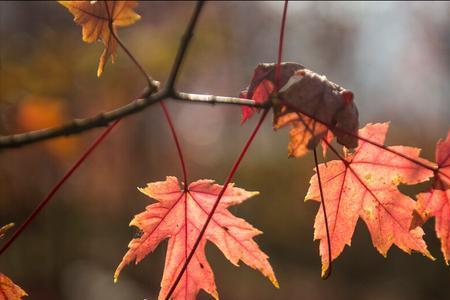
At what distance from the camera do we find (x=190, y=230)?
4.02ft

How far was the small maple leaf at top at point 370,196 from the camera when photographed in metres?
1.12

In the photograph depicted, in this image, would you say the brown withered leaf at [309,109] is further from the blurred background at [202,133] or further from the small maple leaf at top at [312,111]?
the blurred background at [202,133]

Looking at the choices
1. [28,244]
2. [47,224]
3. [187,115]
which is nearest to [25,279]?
[28,244]

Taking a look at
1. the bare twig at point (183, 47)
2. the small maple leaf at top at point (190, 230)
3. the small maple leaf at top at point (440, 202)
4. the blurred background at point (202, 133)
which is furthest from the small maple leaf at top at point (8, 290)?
the small maple leaf at top at point (440, 202)

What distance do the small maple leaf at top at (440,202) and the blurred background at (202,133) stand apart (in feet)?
0.33

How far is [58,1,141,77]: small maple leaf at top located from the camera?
0.96m

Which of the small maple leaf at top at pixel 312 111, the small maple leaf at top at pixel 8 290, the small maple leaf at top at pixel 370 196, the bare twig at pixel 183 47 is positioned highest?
the bare twig at pixel 183 47

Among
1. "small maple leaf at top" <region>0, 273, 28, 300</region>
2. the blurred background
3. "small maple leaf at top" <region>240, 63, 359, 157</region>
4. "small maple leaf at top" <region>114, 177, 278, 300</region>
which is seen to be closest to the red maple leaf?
"small maple leaf at top" <region>240, 63, 359, 157</region>

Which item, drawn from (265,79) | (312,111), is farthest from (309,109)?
(265,79)

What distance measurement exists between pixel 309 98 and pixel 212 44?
4.53 meters

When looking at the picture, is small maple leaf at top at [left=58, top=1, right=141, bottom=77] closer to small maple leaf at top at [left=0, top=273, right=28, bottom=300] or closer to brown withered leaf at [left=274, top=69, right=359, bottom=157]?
brown withered leaf at [left=274, top=69, right=359, bottom=157]

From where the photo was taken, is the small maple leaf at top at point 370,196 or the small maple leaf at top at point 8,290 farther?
the small maple leaf at top at point 370,196

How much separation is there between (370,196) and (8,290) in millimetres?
822

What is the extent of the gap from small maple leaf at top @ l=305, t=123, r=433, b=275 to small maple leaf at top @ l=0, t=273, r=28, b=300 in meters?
0.64
